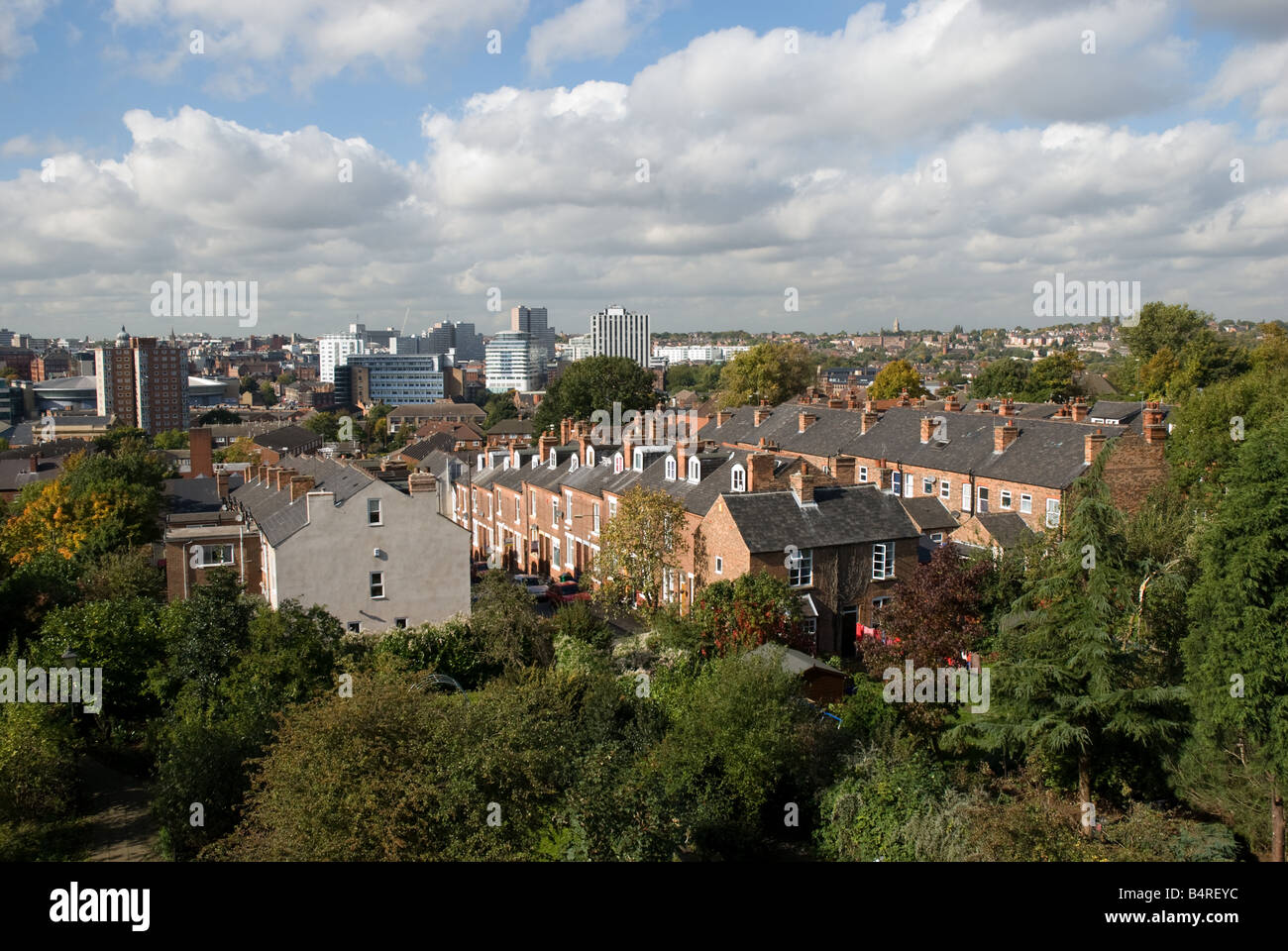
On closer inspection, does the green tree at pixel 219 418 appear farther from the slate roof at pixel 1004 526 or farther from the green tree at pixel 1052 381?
the slate roof at pixel 1004 526

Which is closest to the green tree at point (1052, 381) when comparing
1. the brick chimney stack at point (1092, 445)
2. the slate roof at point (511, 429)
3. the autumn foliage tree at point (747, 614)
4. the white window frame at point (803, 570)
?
the brick chimney stack at point (1092, 445)

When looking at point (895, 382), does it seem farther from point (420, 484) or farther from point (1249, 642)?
point (1249, 642)

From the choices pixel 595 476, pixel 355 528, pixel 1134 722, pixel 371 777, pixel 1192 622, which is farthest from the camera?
pixel 595 476

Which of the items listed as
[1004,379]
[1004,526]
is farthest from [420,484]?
[1004,379]
